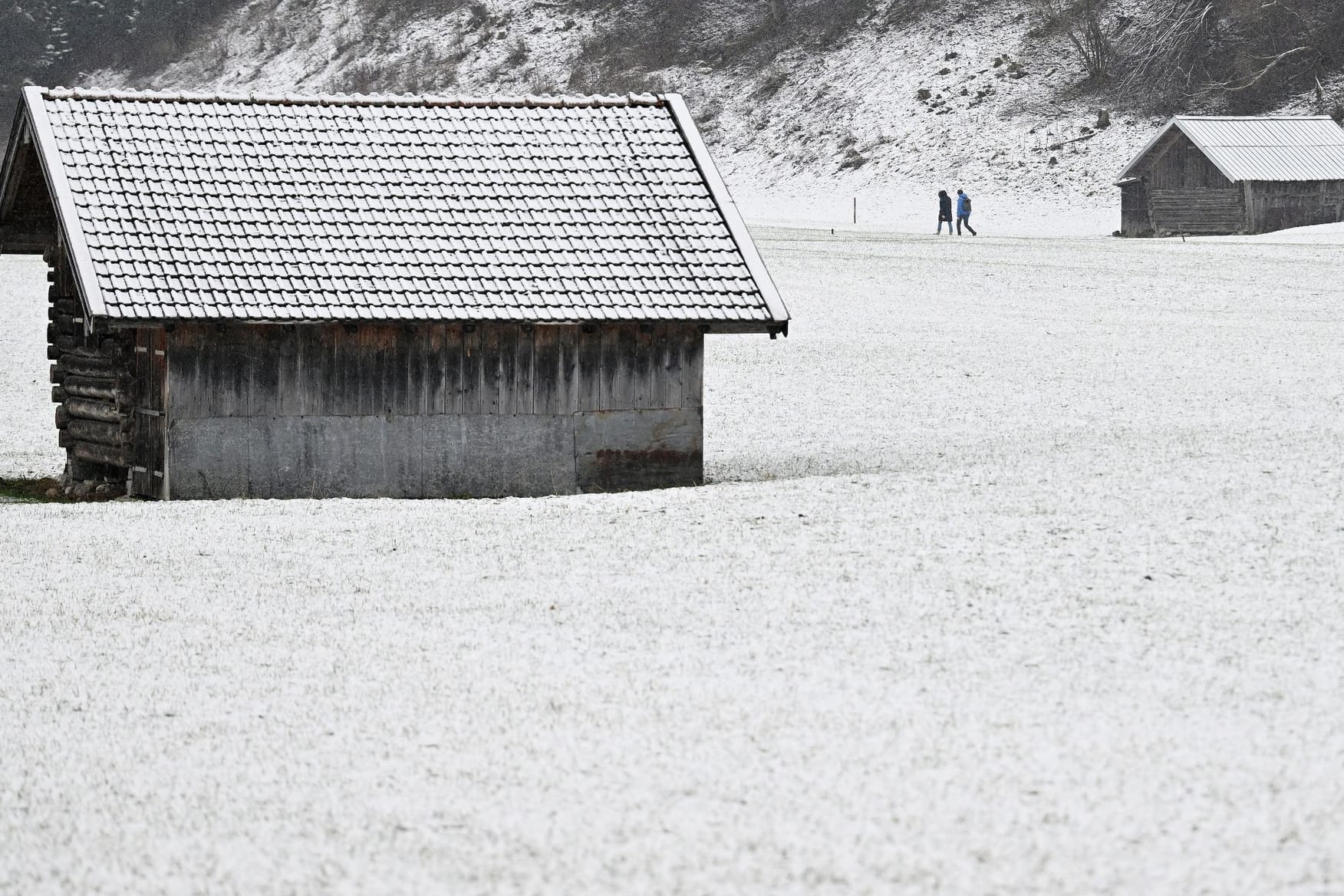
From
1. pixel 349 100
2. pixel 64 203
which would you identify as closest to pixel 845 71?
pixel 349 100

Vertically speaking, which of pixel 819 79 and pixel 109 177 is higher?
pixel 819 79

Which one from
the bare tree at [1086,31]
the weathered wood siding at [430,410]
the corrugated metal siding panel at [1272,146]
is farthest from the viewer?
the bare tree at [1086,31]

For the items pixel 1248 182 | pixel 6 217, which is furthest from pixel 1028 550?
pixel 1248 182

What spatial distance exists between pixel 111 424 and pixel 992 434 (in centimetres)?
869

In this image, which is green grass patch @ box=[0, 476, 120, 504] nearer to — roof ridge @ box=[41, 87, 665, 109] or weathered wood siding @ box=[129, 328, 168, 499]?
weathered wood siding @ box=[129, 328, 168, 499]

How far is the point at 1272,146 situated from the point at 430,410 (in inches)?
1722

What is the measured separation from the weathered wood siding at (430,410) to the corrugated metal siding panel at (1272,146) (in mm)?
40102

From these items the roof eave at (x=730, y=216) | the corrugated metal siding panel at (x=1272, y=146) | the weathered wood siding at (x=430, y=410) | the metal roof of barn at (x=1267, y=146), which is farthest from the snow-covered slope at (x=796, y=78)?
the weathered wood siding at (x=430, y=410)

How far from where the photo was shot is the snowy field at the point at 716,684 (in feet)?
19.3

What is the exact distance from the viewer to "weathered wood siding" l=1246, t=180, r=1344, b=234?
5244 cm

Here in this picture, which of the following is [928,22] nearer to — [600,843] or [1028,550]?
[1028,550]

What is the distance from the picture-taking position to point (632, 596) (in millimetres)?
10195

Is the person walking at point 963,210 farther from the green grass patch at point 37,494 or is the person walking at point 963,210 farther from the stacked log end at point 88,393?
the green grass patch at point 37,494

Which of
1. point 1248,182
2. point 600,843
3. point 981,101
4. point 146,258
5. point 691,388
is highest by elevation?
point 981,101
